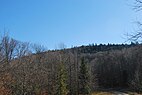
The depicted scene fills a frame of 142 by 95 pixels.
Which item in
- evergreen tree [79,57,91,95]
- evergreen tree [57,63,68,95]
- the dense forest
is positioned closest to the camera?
the dense forest

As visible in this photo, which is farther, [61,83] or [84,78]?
[84,78]

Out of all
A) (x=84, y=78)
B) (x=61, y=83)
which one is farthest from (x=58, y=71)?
(x=84, y=78)

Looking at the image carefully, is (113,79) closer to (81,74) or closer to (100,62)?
(100,62)

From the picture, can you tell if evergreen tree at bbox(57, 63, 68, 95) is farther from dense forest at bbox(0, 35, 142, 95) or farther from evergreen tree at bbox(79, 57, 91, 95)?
evergreen tree at bbox(79, 57, 91, 95)

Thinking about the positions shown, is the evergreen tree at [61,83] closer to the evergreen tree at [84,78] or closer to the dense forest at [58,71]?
the dense forest at [58,71]

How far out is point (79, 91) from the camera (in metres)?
77.8

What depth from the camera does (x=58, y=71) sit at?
63750 mm

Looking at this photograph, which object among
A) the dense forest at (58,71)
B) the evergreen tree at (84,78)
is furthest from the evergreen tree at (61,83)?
the evergreen tree at (84,78)

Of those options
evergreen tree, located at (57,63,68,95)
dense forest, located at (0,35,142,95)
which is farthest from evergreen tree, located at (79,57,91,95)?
evergreen tree, located at (57,63,68,95)

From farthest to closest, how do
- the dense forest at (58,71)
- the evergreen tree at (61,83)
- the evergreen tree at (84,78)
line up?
the evergreen tree at (84,78) < the evergreen tree at (61,83) < the dense forest at (58,71)

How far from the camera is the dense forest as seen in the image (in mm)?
35838

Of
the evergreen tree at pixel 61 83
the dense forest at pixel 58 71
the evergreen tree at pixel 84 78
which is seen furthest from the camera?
the evergreen tree at pixel 84 78

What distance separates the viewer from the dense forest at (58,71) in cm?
3584

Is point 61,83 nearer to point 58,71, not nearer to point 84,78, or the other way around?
point 58,71
